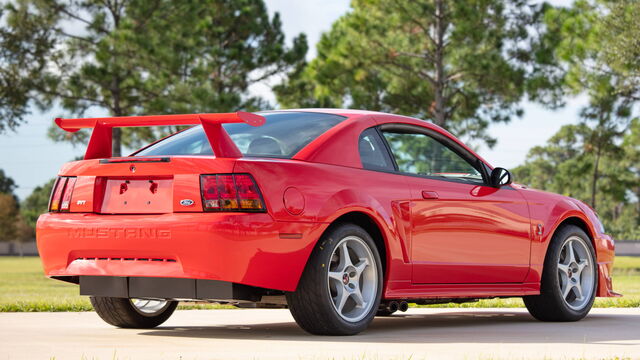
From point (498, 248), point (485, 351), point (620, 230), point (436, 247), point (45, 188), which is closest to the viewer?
point (485, 351)

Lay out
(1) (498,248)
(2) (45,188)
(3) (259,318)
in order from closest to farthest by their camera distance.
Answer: (1) (498,248)
(3) (259,318)
(2) (45,188)

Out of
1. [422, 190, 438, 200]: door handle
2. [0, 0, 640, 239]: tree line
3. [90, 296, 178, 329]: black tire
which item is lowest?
[90, 296, 178, 329]: black tire

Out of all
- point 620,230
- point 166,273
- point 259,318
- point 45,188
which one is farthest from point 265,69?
point 45,188

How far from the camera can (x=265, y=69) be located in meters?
41.1

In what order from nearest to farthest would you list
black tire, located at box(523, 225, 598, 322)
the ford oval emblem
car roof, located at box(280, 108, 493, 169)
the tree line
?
the ford oval emblem, car roof, located at box(280, 108, 493, 169), black tire, located at box(523, 225, 598, 322), the tree line

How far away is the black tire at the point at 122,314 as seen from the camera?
23.5ft

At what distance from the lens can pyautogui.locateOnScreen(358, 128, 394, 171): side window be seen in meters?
6.62

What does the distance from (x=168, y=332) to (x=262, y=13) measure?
36033 millimetres

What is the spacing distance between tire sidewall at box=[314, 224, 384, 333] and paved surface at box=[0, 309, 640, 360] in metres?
0.10

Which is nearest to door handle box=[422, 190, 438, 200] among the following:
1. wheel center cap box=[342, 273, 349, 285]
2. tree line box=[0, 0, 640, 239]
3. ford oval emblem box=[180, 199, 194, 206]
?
wheel center cap box=[342, 273, 349, 285]

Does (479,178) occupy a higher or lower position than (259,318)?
higher

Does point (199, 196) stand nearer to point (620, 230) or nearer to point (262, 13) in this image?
point (262, 13)

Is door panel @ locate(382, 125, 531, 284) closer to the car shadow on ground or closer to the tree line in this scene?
the car shadow on ground

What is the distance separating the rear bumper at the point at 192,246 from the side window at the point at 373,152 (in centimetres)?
77
